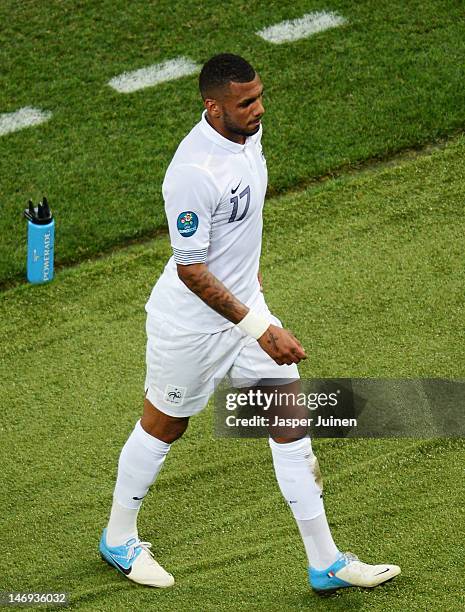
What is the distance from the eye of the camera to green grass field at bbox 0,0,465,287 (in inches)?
269

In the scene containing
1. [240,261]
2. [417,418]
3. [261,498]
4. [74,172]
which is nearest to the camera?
[240,261]

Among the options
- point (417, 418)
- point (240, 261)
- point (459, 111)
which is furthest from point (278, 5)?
point (240, 261)

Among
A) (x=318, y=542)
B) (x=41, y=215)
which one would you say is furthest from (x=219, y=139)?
(x=41, y=215)

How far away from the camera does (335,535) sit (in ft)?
15.9

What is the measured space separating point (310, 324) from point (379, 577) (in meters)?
1.64

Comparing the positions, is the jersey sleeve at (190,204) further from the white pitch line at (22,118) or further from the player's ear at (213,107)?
the white pitch line at (22,118)

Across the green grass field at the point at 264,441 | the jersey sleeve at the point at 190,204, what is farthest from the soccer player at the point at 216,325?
the green grass field at the point at 264,441

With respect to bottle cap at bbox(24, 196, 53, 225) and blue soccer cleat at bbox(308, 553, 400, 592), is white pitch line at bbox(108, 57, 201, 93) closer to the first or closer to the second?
bottle cap at bbox(24, 196, 53, 225)

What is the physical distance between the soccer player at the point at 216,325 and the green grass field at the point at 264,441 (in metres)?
0.18

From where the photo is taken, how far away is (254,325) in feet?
13.5

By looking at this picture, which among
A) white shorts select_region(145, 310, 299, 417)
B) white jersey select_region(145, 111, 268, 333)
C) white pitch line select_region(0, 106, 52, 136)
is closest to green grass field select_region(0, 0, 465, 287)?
white pitch line select_region(0, 106, 52, 136)

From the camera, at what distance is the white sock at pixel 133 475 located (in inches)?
176

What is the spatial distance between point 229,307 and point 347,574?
3.70 ft

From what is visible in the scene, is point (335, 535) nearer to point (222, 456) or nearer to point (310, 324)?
point (222, 456)
